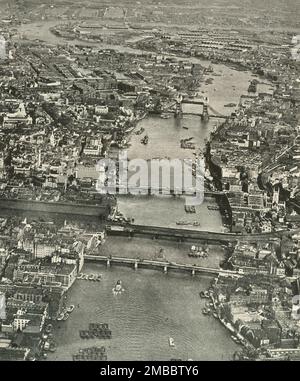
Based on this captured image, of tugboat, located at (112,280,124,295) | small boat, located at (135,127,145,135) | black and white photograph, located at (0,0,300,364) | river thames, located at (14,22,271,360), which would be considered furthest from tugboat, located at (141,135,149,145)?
tugboat, located at (112,280,124,295)

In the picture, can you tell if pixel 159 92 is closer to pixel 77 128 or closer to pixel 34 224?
pixel 77 128

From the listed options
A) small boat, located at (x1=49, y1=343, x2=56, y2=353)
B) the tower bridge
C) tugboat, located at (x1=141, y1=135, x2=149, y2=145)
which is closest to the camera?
small boat, located at (x1=49, y1=343, x2=56, y2=353)

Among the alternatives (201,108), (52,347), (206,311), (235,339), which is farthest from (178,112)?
(52,347)

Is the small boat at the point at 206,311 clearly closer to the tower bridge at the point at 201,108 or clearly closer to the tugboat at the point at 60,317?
the tugboat at the point at 60,317

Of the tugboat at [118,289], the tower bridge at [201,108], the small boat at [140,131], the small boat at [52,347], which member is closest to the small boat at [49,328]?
the small boat at [52,347]

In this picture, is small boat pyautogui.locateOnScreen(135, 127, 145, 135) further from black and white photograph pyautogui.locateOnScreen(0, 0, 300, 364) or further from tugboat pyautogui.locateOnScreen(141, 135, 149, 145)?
tugboat pyautogui.locateOnScreen(141, 135, 149, 145)

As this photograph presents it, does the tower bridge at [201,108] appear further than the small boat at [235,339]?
Yes

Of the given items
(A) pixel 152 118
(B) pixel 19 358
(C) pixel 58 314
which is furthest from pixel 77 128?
(B) pixel 19 358

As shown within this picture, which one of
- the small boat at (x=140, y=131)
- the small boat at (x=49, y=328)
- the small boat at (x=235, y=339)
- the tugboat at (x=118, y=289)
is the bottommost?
the small boat at (x=140, y=131)

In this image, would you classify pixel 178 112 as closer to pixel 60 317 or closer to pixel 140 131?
pixel 140 131
